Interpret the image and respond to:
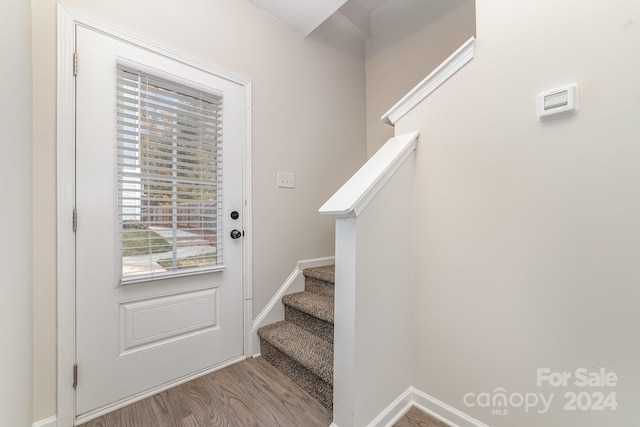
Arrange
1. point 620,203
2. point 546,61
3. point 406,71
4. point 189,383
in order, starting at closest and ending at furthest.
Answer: point 620,203 → point 546,61 → point 189,383 → point 406,71

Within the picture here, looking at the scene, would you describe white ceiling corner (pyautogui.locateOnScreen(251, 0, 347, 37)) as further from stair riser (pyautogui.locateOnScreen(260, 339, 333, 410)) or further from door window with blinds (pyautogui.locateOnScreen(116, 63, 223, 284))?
stair riser (pyautogui.locateOnScreen(260, 339, 333, 410))

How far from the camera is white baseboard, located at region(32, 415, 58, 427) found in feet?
3.80

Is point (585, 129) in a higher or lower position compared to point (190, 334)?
higher

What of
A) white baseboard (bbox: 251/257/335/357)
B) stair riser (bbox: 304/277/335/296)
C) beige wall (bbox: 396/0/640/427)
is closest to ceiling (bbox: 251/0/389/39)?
beige wall (bbox: 396/0/640/427)

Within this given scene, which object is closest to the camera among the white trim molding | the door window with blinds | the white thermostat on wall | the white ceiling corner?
the white thermostat on wall

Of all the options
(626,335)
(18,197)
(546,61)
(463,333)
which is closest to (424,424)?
(463,333)

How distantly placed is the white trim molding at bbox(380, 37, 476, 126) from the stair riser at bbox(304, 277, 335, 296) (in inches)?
48.8

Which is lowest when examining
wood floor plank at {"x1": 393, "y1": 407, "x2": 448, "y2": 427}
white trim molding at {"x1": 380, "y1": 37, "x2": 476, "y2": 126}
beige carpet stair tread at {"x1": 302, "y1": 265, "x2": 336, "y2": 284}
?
wood floor plank at {"x1": 393, "y1": 407, "x2": 448, "y2": 427}

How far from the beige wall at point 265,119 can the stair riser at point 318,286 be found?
8.4 inches

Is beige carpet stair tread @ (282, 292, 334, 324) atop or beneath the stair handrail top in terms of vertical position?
beneath

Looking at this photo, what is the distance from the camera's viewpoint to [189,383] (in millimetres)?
1553

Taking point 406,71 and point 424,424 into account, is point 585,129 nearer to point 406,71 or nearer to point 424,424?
point 424,424

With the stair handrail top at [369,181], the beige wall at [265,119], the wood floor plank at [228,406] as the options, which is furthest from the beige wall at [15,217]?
the stair handrail top at [369,181]

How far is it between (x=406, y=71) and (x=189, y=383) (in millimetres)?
2956
